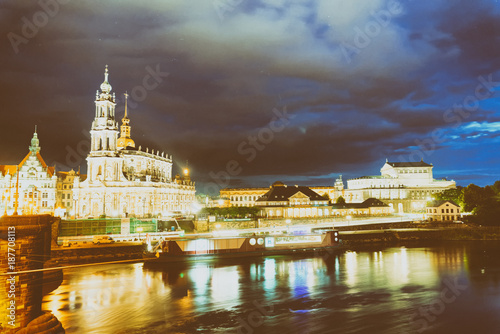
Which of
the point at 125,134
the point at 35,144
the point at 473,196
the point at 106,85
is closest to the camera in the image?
the point at 106,85

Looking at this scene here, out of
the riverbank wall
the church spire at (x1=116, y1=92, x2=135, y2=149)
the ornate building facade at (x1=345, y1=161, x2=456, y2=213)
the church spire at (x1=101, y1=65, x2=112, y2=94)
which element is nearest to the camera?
the riverbank wall

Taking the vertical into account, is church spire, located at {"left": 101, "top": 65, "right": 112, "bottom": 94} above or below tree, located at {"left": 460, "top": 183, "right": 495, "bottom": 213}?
above

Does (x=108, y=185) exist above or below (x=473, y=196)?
above

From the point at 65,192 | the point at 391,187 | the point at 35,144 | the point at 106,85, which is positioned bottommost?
the point at 65,192

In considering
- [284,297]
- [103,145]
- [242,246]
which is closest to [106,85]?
[103,145]

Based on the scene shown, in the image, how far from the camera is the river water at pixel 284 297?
23.1 metres

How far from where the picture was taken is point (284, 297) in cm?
2931

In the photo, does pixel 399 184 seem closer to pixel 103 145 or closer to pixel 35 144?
pixel 103 145

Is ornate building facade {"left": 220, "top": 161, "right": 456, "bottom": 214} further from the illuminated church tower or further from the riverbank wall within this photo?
the riverbank wall

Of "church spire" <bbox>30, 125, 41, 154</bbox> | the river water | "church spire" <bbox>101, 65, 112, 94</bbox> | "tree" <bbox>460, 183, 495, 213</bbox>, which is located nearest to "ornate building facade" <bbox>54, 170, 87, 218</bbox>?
"church spire" <bbox>30, 125, 41, 154</bbox>

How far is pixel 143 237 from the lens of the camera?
5266 cm

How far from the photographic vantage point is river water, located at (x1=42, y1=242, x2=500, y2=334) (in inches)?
909

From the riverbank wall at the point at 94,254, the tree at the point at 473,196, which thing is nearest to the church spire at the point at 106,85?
the riverbank wall at the point at 94,254

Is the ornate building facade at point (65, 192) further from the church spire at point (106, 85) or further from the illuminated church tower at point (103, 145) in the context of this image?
the church spire at point (106, 85)
